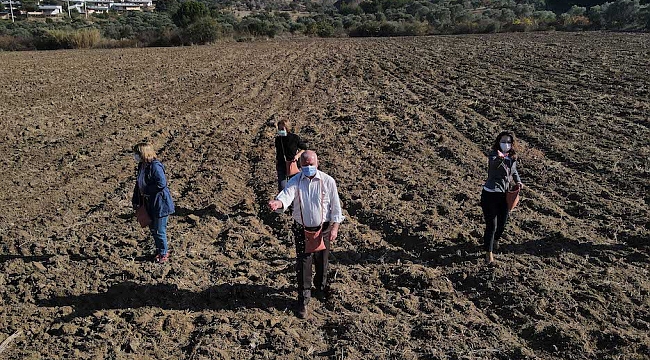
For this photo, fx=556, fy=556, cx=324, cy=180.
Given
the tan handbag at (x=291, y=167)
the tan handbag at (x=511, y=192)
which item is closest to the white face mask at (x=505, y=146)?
the tan handbag at (x=511, y=192)

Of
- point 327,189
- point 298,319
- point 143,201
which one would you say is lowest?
point 298,319

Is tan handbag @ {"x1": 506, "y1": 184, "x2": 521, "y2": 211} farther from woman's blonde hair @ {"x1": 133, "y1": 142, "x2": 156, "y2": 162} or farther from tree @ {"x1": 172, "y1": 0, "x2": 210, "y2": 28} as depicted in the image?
tree @ {"x1": 172, "y1": 0, "x2": 210, "y2": 28}

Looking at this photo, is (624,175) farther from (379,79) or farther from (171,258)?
(379,79)

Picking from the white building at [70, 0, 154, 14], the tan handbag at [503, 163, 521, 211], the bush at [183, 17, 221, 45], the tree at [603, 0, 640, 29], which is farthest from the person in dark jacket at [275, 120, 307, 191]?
the white building at [70, 0, 154, 14]

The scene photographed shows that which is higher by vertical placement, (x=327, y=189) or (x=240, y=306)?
(x=327, y=189)

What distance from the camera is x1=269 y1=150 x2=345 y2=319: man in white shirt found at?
17.3 ft

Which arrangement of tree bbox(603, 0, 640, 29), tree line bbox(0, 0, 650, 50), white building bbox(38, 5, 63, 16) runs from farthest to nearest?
white building bbox(38, 5, 63, 16)
tree bbox(603, 0, 640, 29)
tree line bbox(0, 0, 650, 50)

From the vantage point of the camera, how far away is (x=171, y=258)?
6793 millimetres

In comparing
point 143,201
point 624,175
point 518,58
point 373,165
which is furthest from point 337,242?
point 518,58

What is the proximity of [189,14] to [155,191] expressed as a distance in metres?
37.6

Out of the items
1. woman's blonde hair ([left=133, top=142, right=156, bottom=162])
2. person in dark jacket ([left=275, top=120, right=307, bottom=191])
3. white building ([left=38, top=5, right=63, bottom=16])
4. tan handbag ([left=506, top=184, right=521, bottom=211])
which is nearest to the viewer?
woman's blonde hair ([left=133, top=142, right=156, bottom=162])

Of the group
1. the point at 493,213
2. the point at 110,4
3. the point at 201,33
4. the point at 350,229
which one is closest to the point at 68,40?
the point at 201,33

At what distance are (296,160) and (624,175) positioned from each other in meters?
5.66

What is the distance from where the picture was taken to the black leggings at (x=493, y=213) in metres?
6.49
